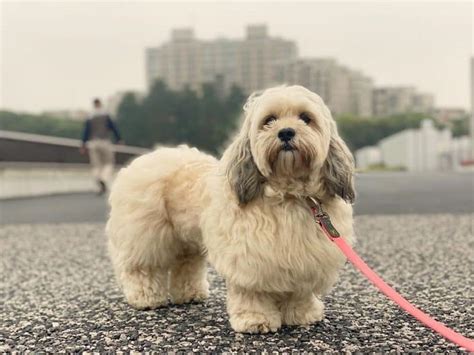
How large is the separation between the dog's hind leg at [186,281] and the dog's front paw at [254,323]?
100 cm

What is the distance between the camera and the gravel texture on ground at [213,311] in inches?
152

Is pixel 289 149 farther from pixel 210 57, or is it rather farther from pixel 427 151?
pixel 210 57

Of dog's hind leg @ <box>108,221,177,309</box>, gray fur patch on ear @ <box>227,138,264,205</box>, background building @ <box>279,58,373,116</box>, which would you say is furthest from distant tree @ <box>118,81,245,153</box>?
gray fur patch on ear @ <box>227,138,264,205</box>

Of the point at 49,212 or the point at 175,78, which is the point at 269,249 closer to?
the point at 49,212

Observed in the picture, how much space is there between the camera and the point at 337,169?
3.83m

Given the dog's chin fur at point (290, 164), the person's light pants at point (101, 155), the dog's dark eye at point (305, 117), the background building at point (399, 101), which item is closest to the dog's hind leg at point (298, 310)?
the dog's chin fur at point (290, 164)

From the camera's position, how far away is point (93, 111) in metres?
16.0

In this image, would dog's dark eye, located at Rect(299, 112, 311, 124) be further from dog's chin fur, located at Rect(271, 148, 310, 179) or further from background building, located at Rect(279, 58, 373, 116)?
background building, located at Rect(279, 58, 373, 116)

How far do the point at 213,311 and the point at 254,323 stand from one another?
740 millimetres

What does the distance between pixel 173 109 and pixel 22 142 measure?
52695mm

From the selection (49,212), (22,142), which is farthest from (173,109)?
(49,212)

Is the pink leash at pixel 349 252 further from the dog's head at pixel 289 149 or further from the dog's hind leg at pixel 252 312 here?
the dog's hind leg at pixel 252 312

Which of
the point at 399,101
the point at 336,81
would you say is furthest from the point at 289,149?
the point at 399,101

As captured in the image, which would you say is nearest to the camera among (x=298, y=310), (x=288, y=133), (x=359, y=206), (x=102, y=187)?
(x=288, y=133)
